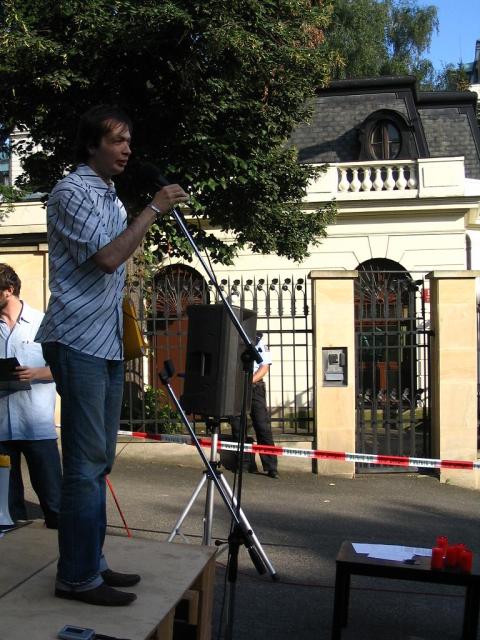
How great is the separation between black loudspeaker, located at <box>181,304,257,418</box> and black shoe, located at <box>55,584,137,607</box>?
203 cm

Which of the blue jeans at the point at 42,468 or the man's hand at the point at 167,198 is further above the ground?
the man's hand at the point at 167,198

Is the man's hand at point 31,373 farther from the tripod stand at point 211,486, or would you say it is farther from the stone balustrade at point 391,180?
the stone balustrade at point 391,180

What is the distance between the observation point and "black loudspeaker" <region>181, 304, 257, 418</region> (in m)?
5.24

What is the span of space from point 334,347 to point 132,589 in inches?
273

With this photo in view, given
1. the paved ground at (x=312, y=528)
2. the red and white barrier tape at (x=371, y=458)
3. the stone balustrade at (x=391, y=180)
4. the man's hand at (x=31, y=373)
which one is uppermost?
the stone balustrade at (x=391, y=180)

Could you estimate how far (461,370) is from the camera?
10133 millimetres

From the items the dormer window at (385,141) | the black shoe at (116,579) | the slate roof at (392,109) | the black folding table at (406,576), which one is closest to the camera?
the black shoe at (116,579)

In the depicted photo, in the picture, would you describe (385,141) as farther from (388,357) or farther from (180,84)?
(388,357)

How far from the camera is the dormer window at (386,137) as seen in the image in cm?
2203

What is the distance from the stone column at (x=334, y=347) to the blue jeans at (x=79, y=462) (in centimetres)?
705

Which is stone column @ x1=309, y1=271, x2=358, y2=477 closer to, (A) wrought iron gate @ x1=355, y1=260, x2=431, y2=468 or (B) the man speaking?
(A) wrought iron gate @ x1=355, y1=260, x2=431, y2=468

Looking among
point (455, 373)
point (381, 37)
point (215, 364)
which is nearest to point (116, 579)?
point (215, 364)

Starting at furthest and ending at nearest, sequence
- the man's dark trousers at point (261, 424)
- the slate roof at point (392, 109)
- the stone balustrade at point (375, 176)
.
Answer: the slate roof at point (392, 109) → the stone balustrade at point (375, 176) → the man's dark trousers at point (261, 424)

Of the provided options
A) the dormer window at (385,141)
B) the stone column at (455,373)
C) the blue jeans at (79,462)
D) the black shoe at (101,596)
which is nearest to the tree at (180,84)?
the stone column at (455,373)
